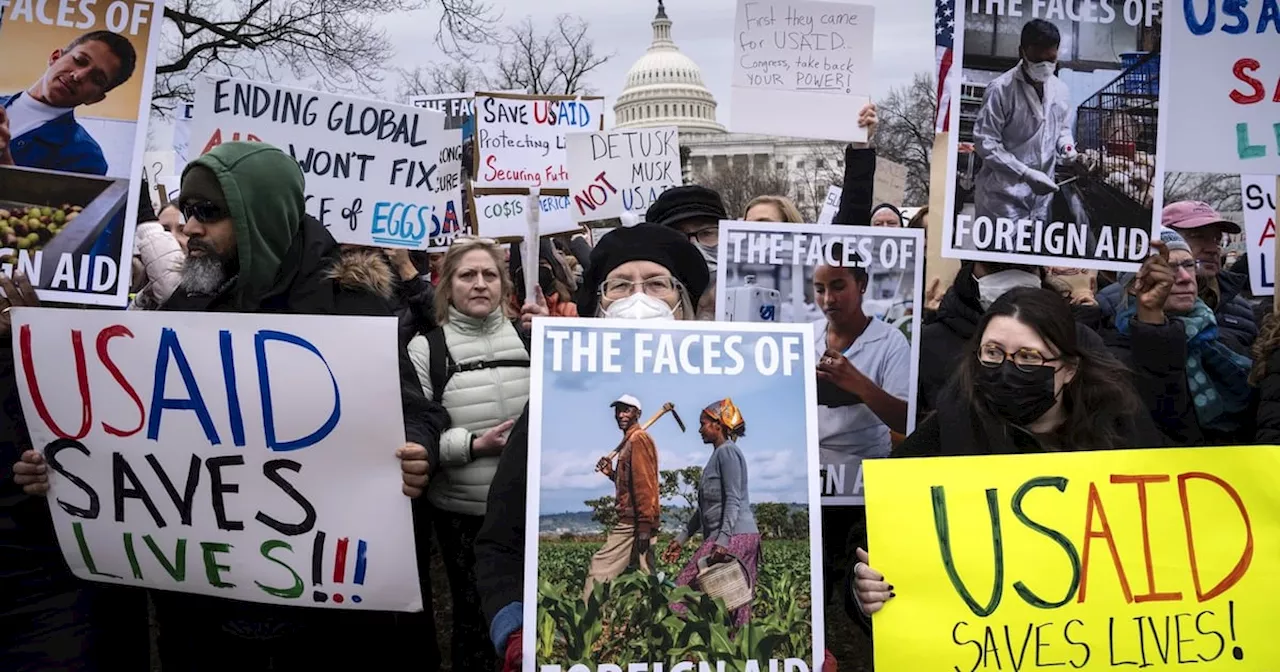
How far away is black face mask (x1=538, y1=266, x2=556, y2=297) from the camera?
8.28m

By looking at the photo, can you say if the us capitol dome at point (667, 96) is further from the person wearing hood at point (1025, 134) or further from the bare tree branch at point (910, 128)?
the person wearing hood at point (1025, 134)

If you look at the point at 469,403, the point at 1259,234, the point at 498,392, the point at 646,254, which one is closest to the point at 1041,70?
the point at 646,254

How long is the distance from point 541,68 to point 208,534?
2282 centimetres

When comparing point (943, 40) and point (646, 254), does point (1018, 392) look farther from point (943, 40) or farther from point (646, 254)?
point (943, 40)

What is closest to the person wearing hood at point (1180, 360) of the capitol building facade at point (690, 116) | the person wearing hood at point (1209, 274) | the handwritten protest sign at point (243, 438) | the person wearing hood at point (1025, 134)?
the person wearing hood at point (1025, 134)

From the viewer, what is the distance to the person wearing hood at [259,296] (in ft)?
11.3

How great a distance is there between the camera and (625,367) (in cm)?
273

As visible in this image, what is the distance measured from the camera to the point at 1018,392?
302cm

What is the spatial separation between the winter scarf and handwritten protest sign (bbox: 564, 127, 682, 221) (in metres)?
5.26

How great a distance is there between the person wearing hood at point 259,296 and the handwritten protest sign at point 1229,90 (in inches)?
110

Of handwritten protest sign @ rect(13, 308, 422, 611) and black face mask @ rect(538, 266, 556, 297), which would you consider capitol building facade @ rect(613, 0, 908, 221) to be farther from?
handwritten protest sign @ rect(13, 308, 422, 611)

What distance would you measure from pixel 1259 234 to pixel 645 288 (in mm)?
3364

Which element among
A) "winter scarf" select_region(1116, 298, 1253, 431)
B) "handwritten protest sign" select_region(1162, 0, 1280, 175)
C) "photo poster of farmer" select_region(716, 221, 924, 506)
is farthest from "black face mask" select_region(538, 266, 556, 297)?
"handwritten protest sign" select_region(1162, 0, 1280, 175)

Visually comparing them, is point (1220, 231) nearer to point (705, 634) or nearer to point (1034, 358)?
point (1034, 358)
